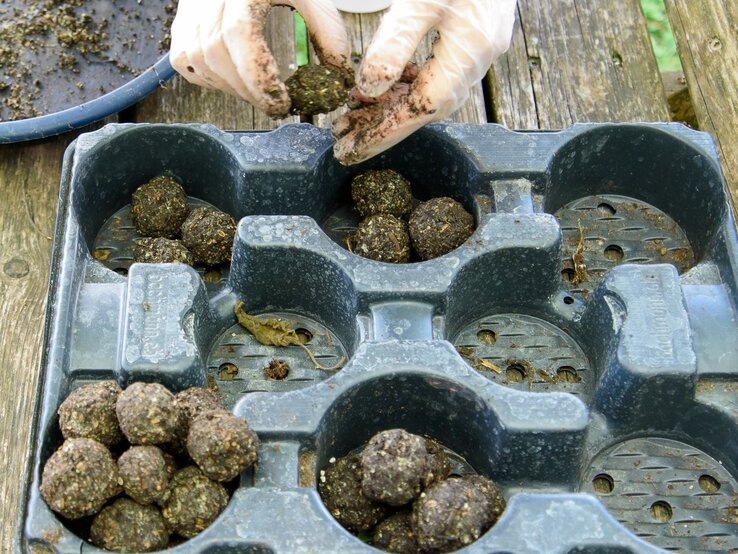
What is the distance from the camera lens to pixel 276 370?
1.47m

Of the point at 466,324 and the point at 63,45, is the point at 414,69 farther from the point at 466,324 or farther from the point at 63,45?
the point at 63,45

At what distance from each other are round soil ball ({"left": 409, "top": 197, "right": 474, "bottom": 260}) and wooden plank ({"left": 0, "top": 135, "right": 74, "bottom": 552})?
592 mm

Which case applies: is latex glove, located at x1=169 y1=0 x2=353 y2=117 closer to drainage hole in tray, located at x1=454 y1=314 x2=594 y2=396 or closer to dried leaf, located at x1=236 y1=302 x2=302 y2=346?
dried leaf, located at x1=236 y1=302 x2=302 y2=346

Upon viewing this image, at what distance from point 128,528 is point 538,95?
43.2 inches

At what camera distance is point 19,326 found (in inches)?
64.0

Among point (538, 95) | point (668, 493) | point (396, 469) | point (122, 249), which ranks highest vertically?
point (538, 95)

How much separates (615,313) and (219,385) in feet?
1.86

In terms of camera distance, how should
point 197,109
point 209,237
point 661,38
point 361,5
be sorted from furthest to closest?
point 661,38 < point 361,5 < point 197,109 < point 209,237

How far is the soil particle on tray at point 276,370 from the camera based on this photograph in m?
1.47

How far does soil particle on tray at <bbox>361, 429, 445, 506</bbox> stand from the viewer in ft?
4.12

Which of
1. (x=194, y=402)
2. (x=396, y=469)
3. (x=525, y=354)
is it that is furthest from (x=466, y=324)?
(x=194, y=402)

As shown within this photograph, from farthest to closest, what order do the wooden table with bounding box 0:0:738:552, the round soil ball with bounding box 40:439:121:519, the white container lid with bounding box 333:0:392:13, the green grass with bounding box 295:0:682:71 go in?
the green grass with bounding box 295:0:682:71
the white container lid with bounding box 333:0:392:13
the wooden table with bounding box 0:0:738:552
the round soil ball with bounding box 40:439:121:519

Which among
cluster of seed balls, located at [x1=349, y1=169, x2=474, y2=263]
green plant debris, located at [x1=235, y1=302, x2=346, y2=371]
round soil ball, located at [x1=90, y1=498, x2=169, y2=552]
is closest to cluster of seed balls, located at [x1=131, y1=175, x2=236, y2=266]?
green plant debris, located at [x1=235, y1=302, x2=346, y2=371]

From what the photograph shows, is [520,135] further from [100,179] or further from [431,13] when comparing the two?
[100,179]
